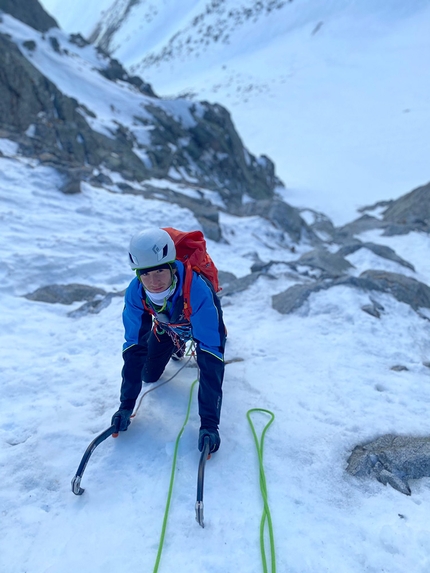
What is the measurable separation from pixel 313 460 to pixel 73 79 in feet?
103

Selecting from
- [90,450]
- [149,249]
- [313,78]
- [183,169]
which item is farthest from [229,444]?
[313,78]

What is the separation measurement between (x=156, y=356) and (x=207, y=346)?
3.80ft

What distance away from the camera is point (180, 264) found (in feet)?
11.4

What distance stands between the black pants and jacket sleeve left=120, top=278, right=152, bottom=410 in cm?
69

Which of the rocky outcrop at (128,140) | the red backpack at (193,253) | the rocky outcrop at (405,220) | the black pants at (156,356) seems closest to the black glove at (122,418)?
the black pants at (156,356)

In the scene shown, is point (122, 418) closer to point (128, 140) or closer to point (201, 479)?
point (201, 479)

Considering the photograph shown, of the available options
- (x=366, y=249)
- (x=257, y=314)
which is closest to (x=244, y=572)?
(x=257, y=314)

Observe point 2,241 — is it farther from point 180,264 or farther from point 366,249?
point 366,249

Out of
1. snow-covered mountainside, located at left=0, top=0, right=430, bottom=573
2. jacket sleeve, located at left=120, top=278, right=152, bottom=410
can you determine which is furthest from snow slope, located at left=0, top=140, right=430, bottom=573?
jacket sleeve, located at left=120, top=278, right=152, bottom=410

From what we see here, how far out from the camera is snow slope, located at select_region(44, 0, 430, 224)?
39.8 m

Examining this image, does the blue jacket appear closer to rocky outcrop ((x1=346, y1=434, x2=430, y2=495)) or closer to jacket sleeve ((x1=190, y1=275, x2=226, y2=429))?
jacket sleeve ((x1=190, y1=275, x2=226, y2=429))

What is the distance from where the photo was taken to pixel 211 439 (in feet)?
10.9

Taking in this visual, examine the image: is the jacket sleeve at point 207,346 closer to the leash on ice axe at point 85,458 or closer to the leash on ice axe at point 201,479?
the leash on ice axe at point 201,479

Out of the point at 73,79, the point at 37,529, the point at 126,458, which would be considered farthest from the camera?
the point at 73,79
